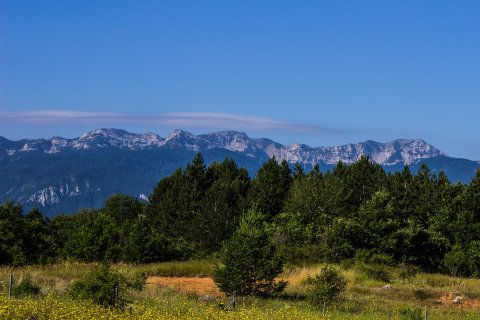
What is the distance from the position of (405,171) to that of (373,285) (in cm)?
3332

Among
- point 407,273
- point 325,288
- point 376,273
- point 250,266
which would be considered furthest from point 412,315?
point 407,273

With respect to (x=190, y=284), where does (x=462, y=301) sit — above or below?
above

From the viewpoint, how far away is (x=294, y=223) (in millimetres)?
52750

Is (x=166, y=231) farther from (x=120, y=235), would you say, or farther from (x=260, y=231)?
(x=260, y=231)

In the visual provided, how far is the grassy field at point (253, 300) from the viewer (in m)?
16.9

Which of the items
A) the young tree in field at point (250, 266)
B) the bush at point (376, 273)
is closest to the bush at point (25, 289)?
the young tree in field at point (250, 266)

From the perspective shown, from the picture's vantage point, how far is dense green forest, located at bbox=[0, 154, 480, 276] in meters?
40.6

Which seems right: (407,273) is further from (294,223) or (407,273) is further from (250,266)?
(250,266)

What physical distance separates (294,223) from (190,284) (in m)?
21.6

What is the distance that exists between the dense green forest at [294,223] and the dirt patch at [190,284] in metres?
4.83

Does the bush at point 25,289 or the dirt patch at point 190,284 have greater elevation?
the bush at point 25,289

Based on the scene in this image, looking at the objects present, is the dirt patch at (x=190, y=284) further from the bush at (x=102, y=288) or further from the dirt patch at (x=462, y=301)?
the dirt patch at (x=462, y=301)

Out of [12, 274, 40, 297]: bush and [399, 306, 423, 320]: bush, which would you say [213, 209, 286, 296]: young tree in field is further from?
[12, 274, 40, 297]: bush

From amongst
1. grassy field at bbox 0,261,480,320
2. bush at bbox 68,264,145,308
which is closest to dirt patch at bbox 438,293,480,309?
grassy field at bbox 0,261,480,320
